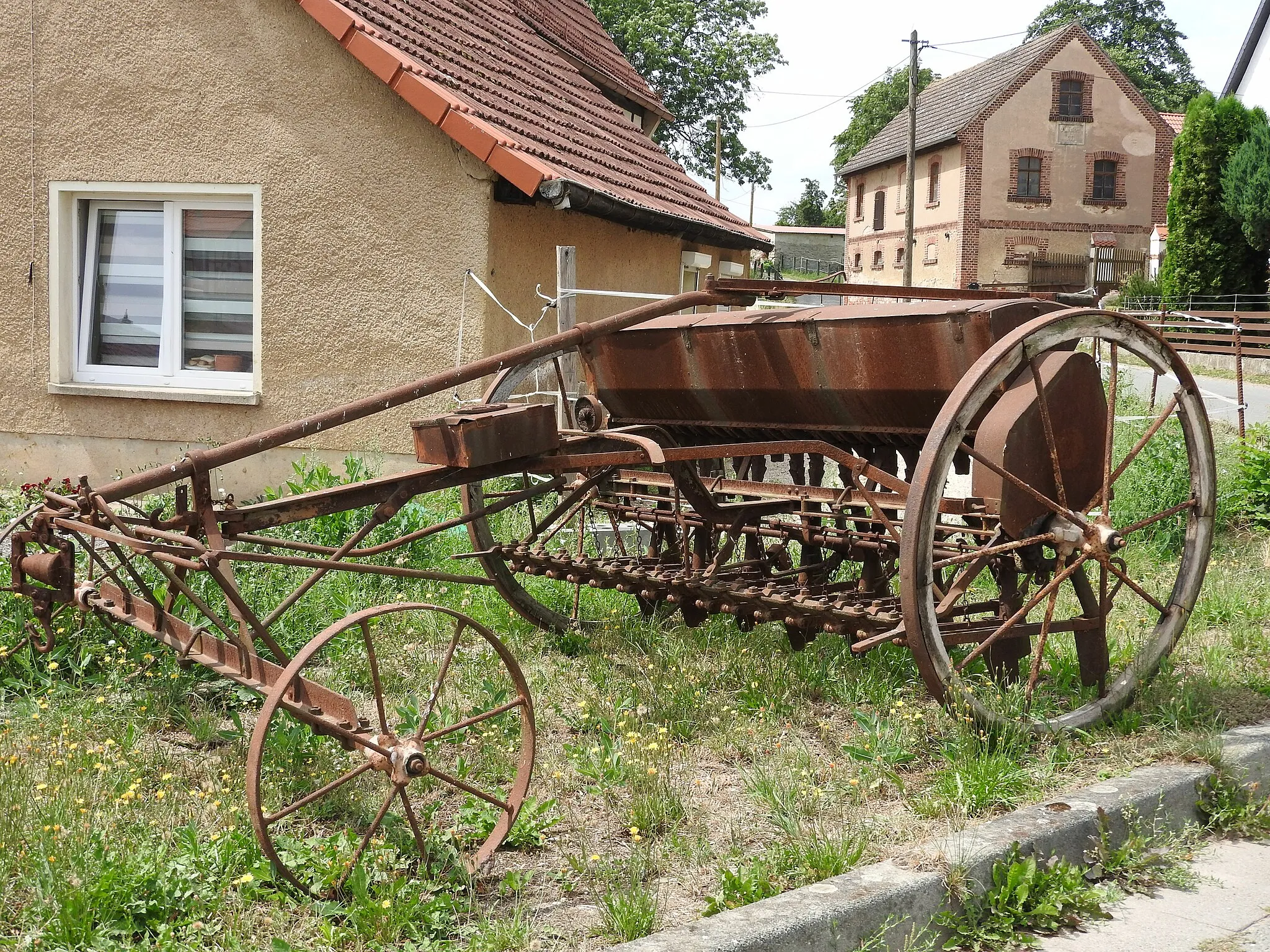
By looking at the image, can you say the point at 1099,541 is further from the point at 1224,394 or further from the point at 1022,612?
the point at 1224,394

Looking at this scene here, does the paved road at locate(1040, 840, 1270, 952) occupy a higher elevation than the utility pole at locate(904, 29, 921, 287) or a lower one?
lower

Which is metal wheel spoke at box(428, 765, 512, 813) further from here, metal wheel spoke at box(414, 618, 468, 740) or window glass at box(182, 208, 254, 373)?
window glass at box(182, 208, 254, 373)

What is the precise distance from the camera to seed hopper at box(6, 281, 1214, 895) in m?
3.53

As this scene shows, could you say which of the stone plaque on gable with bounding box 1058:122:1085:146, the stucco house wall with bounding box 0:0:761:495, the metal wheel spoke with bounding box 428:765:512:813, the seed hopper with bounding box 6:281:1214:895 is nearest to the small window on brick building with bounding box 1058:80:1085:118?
the stone plaque on gable with bounding box 1058:122:1085:146

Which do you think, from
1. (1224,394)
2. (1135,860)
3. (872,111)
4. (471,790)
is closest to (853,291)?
(1135,860)

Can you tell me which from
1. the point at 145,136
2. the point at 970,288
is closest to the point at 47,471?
the point at 145,136

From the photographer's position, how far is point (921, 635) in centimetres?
381

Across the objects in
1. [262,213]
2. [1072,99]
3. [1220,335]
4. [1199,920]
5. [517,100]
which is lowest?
[1199,920]

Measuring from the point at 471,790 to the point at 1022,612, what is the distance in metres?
1.93

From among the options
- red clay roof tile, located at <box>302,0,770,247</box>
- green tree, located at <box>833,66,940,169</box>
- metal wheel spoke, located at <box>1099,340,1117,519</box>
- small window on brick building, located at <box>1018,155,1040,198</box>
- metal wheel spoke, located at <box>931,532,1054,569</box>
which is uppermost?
green tree, located at <box>833,66,940,169</box>

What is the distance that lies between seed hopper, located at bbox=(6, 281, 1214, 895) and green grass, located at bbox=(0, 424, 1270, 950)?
0.14 meters

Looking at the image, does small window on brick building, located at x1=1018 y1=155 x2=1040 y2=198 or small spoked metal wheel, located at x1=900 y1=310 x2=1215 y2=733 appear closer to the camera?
small spoked metal wheel, located at x1=900 y1=310 x2=1215 y2=733

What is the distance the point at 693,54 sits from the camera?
131ft

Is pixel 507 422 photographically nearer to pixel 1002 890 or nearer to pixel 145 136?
pixel 1002 890
